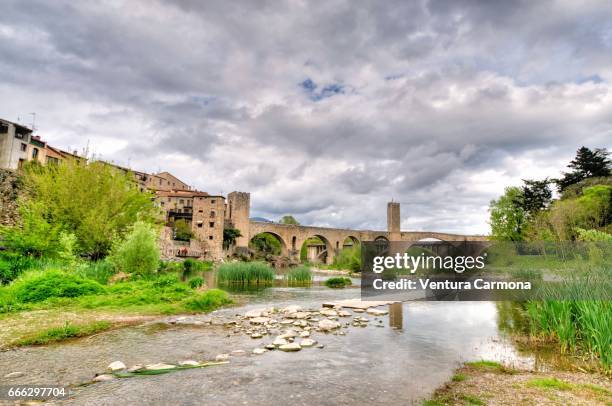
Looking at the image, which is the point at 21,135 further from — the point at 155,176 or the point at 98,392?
the point at 98,392

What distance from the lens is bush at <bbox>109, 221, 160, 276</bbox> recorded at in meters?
15.4

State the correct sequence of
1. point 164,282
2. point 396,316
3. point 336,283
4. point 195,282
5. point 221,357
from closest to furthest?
point 221,357 → point 396,316 → point 164,282 → point 195,282 → point 336,283

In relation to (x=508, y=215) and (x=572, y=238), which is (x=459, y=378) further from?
(x=508, y=215)

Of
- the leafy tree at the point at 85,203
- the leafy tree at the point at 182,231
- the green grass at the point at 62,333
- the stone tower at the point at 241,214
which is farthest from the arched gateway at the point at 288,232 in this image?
the green grass at the point at 62,333

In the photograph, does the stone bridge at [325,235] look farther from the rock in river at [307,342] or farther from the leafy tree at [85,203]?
the rock in river at [307,342]

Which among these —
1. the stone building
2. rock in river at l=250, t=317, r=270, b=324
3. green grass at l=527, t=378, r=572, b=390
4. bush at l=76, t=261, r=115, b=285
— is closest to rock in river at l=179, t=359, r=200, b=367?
rock in river at l=250, t=317, r=270, b=324

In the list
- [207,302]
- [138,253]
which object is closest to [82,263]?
[138,253]

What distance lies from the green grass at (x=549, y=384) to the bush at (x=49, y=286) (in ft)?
38.1

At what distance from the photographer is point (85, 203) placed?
17.8m

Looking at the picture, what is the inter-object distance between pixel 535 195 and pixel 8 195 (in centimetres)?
5079

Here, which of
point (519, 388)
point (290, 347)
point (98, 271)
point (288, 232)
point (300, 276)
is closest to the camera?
point (519, 388)

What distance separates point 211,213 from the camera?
55000mm

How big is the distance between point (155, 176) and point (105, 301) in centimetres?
6488

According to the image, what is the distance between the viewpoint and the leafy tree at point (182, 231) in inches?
2046
